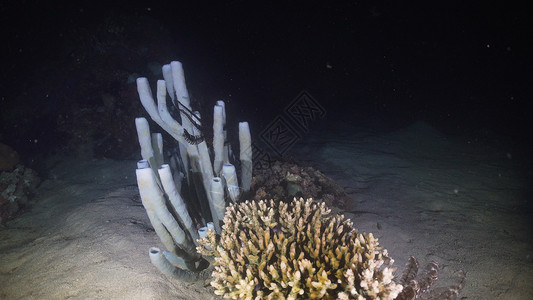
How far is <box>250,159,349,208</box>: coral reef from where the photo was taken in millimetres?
4242

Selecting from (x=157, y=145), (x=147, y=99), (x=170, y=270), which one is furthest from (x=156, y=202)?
(x=157, y=145)

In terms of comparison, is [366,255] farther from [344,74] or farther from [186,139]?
[344,74]

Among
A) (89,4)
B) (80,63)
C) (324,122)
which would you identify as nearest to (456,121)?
(324,122)

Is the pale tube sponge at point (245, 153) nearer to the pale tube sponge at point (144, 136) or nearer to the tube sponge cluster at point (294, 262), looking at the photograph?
the tube sponge cluster at point (294, 262)

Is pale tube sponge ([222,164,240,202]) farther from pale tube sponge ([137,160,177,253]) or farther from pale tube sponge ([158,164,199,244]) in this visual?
pale tube sponge ([137,160,177,253])

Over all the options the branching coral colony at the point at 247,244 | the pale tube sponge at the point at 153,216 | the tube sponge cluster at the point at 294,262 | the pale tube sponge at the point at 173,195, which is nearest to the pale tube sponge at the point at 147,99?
the branching coral colony at the point at 247,244

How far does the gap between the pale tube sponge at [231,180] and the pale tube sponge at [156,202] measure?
0.82 m

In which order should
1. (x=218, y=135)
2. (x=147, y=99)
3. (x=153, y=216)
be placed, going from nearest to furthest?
(x=153, y=216), (x=147, y=99), (x=218, y=135)

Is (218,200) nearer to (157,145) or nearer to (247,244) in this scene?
(247,244)

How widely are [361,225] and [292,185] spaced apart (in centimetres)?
127

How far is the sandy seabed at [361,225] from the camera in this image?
9.63 feet

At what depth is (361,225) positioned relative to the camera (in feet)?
13.4

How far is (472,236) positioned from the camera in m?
3.90

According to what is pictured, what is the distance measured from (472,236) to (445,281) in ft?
4.48
